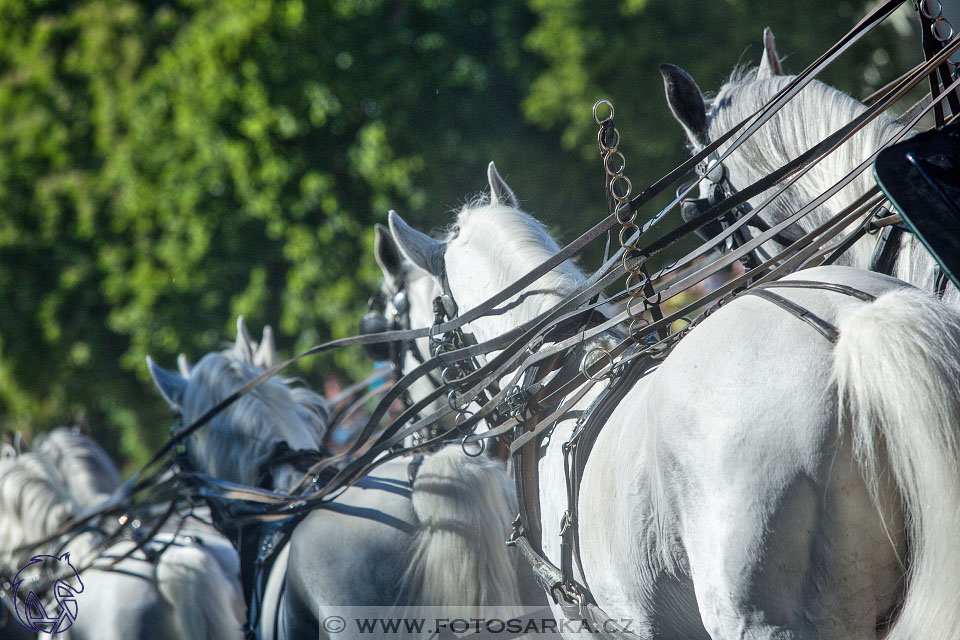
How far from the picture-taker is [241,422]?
3.46m

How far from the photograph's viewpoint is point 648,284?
1982mm

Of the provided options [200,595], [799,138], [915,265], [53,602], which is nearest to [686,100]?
[799,138]

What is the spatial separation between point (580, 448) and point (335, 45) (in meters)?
7.95

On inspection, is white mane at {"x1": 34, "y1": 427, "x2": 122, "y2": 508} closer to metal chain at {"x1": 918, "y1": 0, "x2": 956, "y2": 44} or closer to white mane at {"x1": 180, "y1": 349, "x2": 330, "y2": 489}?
white mane at {"x1": 180, "y1": 349, "x2": 330, "y2": 489}

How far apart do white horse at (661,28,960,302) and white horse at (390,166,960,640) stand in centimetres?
78

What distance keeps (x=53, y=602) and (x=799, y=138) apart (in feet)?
12.1

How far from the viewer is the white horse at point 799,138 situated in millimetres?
2330

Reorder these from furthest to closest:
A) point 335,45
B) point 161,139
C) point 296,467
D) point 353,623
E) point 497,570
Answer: point 161,139
point 335,45
point 296,467
point 353,623
point 497,570

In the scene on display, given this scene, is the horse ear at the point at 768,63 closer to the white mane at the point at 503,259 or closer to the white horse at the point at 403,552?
the white mane at the point at 503,259

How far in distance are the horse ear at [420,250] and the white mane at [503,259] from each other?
5cm

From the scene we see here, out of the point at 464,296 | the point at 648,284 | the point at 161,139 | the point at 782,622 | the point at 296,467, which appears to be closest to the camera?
the point at 782,622

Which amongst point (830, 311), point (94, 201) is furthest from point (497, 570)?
point (94, 201)

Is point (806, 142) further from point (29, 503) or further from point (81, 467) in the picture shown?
point (81, 467)

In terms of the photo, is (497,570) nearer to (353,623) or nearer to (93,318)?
(353,623)
